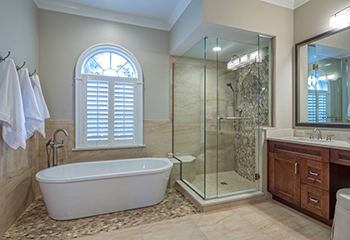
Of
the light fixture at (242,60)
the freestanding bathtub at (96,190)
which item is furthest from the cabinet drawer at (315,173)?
the freestanding bathtub at (96,190)

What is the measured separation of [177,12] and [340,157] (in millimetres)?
Answer: 2809

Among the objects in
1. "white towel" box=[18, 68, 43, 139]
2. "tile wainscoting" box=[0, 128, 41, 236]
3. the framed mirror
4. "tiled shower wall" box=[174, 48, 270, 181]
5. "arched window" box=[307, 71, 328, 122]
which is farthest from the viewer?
"tiled shower wall" box=[174, 48, 270, 181]

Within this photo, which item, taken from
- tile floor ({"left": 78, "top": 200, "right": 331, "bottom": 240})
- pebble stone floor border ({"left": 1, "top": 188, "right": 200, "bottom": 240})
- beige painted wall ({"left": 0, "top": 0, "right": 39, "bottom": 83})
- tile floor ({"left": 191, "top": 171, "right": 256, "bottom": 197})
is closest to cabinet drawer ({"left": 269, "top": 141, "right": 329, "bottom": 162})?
tile floor ({"left": 191, "top": 171, "right": 256, "bottom": 197})

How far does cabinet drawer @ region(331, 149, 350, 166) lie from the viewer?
1768 mm

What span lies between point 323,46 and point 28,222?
4099mm

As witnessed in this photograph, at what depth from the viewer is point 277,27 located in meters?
2.68

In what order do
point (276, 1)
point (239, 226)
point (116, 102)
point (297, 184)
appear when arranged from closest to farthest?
1. point (239, 226)
2. point (297, 184)
3. point (276, 1)
4. point (116, 102)

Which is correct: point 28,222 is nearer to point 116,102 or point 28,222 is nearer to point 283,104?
point 116,102

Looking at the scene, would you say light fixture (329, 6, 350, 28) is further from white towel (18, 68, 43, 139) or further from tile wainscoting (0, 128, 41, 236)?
tile wainscoting (0, 128, 41, 236)

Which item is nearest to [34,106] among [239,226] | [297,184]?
[239,226]

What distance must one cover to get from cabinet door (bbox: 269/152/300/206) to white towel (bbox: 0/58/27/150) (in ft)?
9.79

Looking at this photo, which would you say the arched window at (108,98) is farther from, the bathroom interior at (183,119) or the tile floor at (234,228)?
the tile floor at (234,228)

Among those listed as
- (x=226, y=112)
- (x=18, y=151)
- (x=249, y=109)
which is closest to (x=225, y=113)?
(x=226, y=112)

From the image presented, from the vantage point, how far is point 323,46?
2.39 meters
